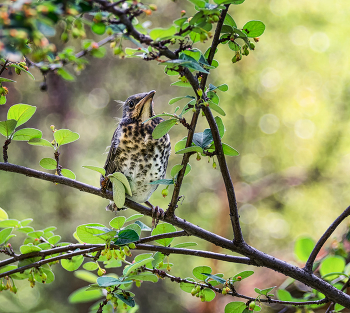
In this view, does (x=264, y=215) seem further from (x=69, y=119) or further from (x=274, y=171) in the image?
(x=69, y=119)

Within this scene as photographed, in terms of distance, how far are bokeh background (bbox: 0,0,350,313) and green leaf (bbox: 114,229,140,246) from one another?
297cm

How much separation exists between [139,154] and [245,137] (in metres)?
3.14

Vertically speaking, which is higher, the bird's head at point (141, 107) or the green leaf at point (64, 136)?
the bird's head at point (141, 107)

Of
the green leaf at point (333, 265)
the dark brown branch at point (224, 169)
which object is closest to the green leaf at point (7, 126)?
the dark brown branch at point (224, 169)

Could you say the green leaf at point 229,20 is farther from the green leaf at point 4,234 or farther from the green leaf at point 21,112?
the green leaf at point 4,234

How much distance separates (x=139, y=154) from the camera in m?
1.78

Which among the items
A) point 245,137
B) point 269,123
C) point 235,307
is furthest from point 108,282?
point 269,123

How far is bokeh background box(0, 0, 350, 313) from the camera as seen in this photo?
414 centimetres

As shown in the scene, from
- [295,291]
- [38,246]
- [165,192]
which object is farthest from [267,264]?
[295,291]

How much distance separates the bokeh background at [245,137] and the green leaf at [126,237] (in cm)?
297

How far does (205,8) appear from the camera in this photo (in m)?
0.74

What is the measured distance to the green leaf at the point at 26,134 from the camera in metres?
1.00

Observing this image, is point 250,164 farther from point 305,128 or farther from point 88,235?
point 88,235

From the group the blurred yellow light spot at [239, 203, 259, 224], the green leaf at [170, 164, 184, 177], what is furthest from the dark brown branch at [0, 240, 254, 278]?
the blurred yellow light spot at [239, 203, 259, 224]
